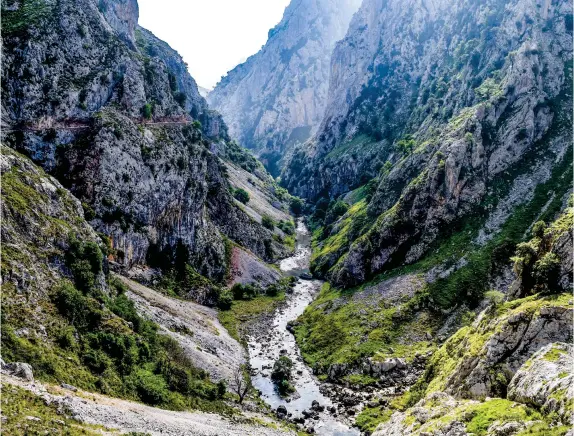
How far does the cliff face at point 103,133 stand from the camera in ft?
344

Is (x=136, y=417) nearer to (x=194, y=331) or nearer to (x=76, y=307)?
(x=76, y=307)

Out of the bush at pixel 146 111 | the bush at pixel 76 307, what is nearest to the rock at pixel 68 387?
the bush at pixel 76 307

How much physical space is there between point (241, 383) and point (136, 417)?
34.0m

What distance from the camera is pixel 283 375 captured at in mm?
86562

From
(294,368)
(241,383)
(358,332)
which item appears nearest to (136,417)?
(241,383)

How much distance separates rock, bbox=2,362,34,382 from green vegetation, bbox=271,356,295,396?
49675 millimetres

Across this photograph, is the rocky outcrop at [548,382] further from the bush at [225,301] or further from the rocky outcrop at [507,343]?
the bush at [225,301]

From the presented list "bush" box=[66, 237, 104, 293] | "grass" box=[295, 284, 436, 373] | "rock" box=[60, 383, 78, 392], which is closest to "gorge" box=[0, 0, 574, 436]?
"bush" box=[66, 237, 104, 293]

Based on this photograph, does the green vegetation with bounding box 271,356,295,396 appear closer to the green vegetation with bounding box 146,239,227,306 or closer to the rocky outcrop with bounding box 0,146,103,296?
the rocky outcrop with bounding box 0,146,103,296

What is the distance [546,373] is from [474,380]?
10723 mm

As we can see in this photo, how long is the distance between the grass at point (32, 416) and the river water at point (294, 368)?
42.4 m

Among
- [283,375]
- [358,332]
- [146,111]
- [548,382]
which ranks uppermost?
[548,382]

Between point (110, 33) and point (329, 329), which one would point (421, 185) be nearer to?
point (329, 329)

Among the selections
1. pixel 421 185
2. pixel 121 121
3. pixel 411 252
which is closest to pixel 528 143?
pixel 421 185
